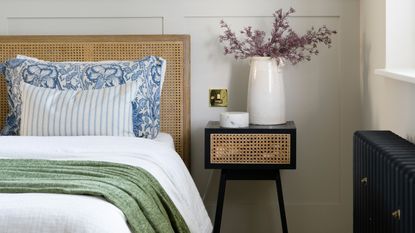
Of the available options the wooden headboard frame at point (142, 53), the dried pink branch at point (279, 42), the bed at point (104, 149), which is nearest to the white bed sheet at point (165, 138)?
the bed at point (104, 149)

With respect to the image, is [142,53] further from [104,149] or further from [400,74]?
[400,74]

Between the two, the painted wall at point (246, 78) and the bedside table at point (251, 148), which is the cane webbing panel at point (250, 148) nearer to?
the bedside table at point (251, 148)

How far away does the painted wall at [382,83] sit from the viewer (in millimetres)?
2951

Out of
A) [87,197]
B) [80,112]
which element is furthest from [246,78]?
[87,197]

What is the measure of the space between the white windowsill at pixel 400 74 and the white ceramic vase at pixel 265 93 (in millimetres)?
565

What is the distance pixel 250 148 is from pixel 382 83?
68cm

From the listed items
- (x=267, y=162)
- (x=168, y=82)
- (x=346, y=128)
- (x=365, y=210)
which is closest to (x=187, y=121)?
(x=168, y=82)

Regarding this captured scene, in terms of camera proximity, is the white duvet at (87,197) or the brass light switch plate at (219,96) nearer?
the white duvet at (87,197)

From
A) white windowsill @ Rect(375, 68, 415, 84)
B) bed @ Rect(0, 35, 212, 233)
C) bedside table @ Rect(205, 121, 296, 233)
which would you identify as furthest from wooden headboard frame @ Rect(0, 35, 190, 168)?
white windowsill @ Rect(375, 68, 415, 84)

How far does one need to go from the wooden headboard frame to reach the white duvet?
502mm

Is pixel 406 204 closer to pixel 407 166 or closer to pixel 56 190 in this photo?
pixel 407 166

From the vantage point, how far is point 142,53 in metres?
3.82

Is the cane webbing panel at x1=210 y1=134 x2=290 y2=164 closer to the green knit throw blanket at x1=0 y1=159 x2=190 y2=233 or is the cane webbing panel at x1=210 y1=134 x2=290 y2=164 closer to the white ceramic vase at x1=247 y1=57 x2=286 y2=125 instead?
the white ceramic vase at x1=247 y1=57 x2=286 y2=125

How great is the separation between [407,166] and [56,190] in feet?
3.39
